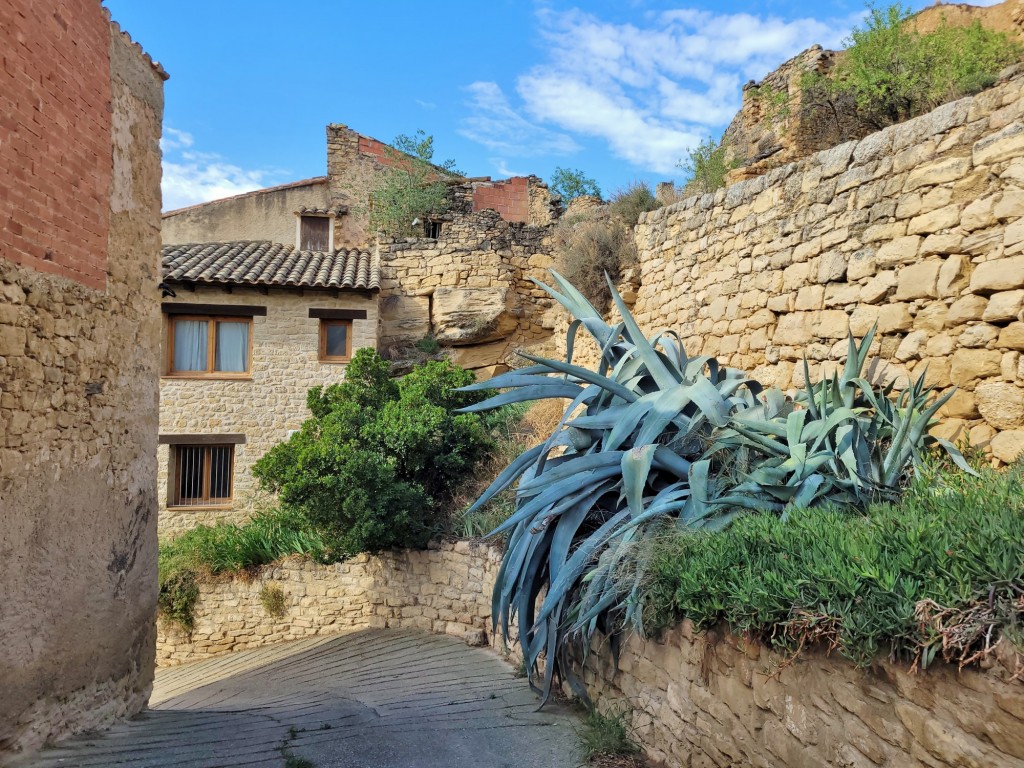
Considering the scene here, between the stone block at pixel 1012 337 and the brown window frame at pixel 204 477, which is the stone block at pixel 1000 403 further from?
the brown window frame at pixel 204 477

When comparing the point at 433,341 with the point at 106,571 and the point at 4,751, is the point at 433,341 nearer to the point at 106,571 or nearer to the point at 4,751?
the point at 106,571

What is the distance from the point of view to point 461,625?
7.99 meters

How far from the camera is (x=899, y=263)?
5066 mm

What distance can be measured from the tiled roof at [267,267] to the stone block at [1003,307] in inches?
383

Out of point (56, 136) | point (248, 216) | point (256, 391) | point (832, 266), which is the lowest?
point (256, 391)

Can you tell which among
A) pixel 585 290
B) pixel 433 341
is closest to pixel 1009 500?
pixel 585 290

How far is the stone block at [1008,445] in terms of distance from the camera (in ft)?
13.4

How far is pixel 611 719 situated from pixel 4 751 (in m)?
3.47

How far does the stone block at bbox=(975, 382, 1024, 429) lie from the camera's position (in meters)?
4.13

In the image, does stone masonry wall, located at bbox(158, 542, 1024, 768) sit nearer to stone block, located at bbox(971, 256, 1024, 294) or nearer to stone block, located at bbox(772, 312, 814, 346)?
stone block, located at bbox(971, 256, 1024, 294)

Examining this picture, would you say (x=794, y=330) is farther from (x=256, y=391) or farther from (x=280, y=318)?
(x=256, y=391)

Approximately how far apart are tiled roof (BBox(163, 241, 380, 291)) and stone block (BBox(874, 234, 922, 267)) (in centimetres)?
883

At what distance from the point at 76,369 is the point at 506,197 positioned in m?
14.4

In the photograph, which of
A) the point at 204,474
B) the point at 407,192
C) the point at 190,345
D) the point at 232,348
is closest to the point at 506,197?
the point at 407,192
